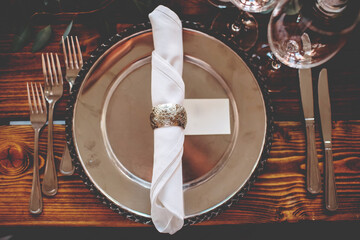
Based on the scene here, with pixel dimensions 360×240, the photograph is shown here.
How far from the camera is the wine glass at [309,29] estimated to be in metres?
0.52

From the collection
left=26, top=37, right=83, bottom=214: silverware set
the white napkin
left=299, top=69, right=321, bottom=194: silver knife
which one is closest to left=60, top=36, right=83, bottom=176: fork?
left=26, top=37, right=83, bottom=214: silverware set

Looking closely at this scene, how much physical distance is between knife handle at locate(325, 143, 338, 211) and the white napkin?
375 mm

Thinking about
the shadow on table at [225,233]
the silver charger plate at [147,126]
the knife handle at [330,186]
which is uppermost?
the silver charger plate at [147,126]

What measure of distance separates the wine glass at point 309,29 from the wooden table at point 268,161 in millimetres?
93

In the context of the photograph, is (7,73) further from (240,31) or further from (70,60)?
(240,31)

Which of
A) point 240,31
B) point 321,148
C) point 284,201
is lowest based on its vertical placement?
point 284,201

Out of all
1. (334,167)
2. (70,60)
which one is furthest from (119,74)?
(334,167)

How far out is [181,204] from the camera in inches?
20.2

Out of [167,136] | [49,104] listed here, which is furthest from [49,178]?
[167,136]

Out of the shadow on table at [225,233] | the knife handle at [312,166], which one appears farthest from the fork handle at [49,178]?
the knife handle at [312,166]

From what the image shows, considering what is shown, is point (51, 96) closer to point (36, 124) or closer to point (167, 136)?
point (36, 124)

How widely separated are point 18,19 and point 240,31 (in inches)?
22.8

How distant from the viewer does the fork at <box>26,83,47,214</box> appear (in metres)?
0.58

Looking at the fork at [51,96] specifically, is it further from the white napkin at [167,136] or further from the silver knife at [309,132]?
the silver knife at [309,132]
